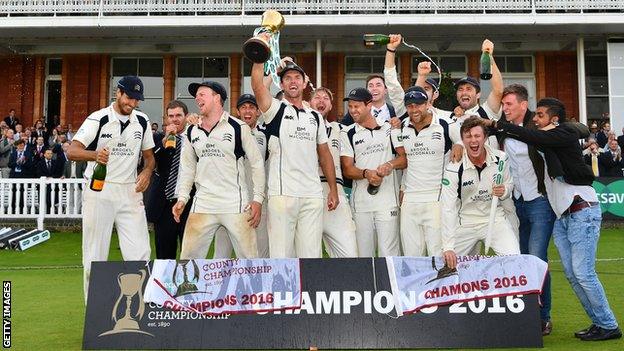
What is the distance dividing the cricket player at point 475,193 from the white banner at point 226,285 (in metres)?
1.49

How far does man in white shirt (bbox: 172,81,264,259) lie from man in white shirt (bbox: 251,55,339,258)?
15 cm

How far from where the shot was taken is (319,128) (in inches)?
250

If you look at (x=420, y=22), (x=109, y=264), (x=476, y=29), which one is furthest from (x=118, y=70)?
(x=109, y=264)

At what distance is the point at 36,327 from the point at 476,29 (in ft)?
60.0

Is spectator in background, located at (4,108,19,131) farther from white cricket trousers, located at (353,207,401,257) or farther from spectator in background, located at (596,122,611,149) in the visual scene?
white cricket trousers, located at (353,207,401,257)

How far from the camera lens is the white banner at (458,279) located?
5102mm

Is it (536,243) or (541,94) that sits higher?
(541,94)

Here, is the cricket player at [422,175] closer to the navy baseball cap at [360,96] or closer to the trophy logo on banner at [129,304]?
the navy baseball cap at [360,96]

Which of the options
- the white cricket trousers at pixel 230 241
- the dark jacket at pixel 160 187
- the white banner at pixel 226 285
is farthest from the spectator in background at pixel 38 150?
the white banner at pixel 226 285

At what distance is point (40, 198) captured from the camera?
51.3 feet

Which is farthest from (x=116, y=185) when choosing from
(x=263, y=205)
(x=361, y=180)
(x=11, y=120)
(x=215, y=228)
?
(x=11, y=120)

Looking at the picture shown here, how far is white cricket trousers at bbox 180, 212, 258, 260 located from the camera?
602 centimetres

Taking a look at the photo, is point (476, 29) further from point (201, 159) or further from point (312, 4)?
point (201, 159)

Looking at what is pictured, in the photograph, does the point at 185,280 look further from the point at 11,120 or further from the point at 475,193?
the point at 11,120
